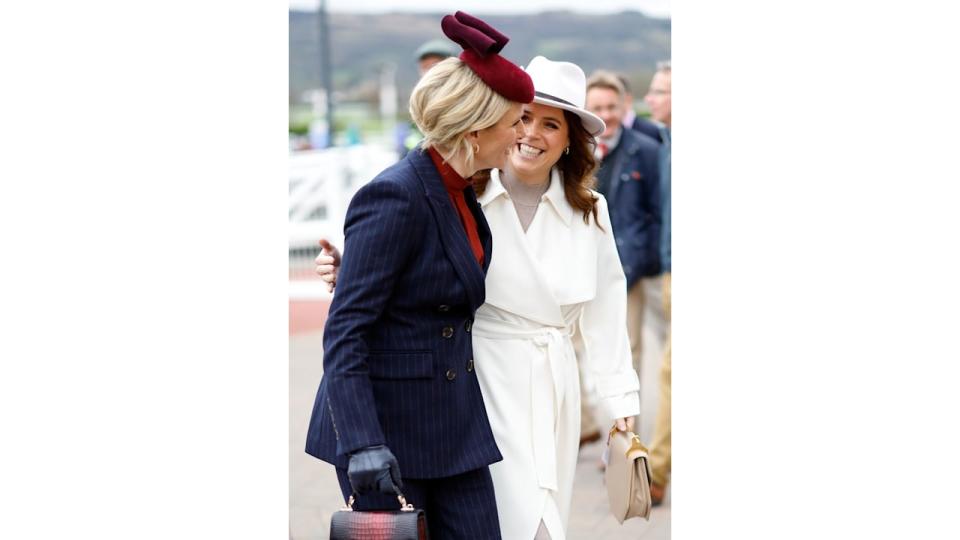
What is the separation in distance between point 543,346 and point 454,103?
0.87 meters

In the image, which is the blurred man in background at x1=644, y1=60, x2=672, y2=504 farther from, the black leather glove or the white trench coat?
the black leather glove

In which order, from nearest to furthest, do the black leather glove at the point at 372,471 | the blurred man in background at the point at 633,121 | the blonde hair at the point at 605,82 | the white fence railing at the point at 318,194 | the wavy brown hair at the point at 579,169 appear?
1. the black leather glove at the point at 372,471
2. the wavy brown hair at the point at 579,169
3. the blonde hair at the point at 605,82
4. the blurred man in background at the point at 633,121
5. the white fence railing at the point at 318,194

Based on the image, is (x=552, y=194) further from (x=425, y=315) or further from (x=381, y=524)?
(x=381, y=524)

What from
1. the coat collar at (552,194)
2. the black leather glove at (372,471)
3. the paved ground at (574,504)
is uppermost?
the coat collar at (552,194)

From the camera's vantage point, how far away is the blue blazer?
6.24 meters

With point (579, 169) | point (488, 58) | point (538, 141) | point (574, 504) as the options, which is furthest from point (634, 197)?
point (488, 58)

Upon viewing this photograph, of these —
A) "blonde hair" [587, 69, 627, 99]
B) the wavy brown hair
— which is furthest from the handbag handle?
"blonde hair" [587, 69, 627, 99]

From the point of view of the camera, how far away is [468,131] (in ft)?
9.53

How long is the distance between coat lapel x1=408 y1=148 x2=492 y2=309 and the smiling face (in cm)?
62

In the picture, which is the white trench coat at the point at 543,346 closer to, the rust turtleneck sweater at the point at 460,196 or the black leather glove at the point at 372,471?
the rust turtleneck sweater at the point at 460,196

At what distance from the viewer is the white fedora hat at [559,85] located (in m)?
3.45

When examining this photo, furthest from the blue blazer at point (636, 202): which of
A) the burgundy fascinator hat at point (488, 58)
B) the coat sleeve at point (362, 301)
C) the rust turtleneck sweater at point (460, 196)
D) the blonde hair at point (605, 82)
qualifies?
the coat sleeve at point (362, 301)

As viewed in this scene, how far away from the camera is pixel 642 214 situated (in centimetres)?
625

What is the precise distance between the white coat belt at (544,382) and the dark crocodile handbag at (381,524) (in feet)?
2.12
